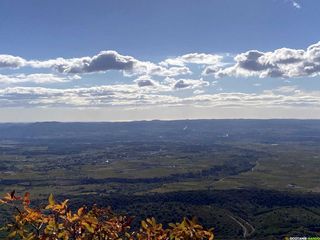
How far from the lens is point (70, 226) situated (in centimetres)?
1052

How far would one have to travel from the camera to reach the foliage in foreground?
10047 millimetres

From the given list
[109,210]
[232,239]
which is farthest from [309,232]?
[109,210]

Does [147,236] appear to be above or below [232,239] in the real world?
above

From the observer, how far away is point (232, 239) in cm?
19862

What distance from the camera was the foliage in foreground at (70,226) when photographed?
10047mm

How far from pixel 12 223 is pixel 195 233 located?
415 centimetres

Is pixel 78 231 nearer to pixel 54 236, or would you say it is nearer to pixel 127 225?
pixel 54 236

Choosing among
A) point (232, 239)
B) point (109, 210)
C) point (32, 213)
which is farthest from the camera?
point (232, 239)

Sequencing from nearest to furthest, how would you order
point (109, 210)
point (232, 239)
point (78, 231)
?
point (78, 231), point (109, 210), point (232, 239)

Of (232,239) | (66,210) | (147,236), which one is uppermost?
(66,210)

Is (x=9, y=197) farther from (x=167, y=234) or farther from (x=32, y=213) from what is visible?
(x=167, y=234)

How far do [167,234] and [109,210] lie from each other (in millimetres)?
2539

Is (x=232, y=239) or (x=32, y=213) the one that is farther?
(x=232, y=239)

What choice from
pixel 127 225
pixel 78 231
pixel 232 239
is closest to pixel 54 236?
pixel 78 231
